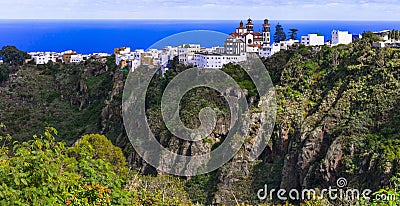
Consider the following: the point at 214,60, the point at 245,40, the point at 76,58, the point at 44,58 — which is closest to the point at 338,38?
the point at 245,40

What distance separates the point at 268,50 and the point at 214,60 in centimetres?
364

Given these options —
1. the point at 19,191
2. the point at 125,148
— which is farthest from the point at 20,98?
the point at 19,191

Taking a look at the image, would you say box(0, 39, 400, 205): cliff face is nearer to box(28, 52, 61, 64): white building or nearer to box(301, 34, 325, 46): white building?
box(301, 34, 325, 46): white building

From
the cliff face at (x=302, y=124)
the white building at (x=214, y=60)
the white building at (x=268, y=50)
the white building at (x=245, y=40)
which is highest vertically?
the white building at (x=245, y=40)

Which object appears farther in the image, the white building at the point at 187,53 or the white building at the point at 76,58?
the white building at the point at 76,58

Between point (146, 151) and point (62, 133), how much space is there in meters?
8.05

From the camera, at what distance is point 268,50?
1372 inches

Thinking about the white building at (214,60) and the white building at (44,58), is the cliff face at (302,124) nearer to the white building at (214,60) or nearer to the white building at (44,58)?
the white building at (214,60)

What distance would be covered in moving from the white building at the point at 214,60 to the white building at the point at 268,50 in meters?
1.75

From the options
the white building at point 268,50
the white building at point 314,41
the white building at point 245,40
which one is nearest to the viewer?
the white building at point 245,40

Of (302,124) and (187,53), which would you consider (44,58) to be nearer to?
(187,53)

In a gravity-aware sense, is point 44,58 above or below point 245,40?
below

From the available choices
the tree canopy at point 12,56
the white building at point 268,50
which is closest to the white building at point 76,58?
the tree canopy at point 12,56

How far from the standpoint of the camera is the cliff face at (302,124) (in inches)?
837
